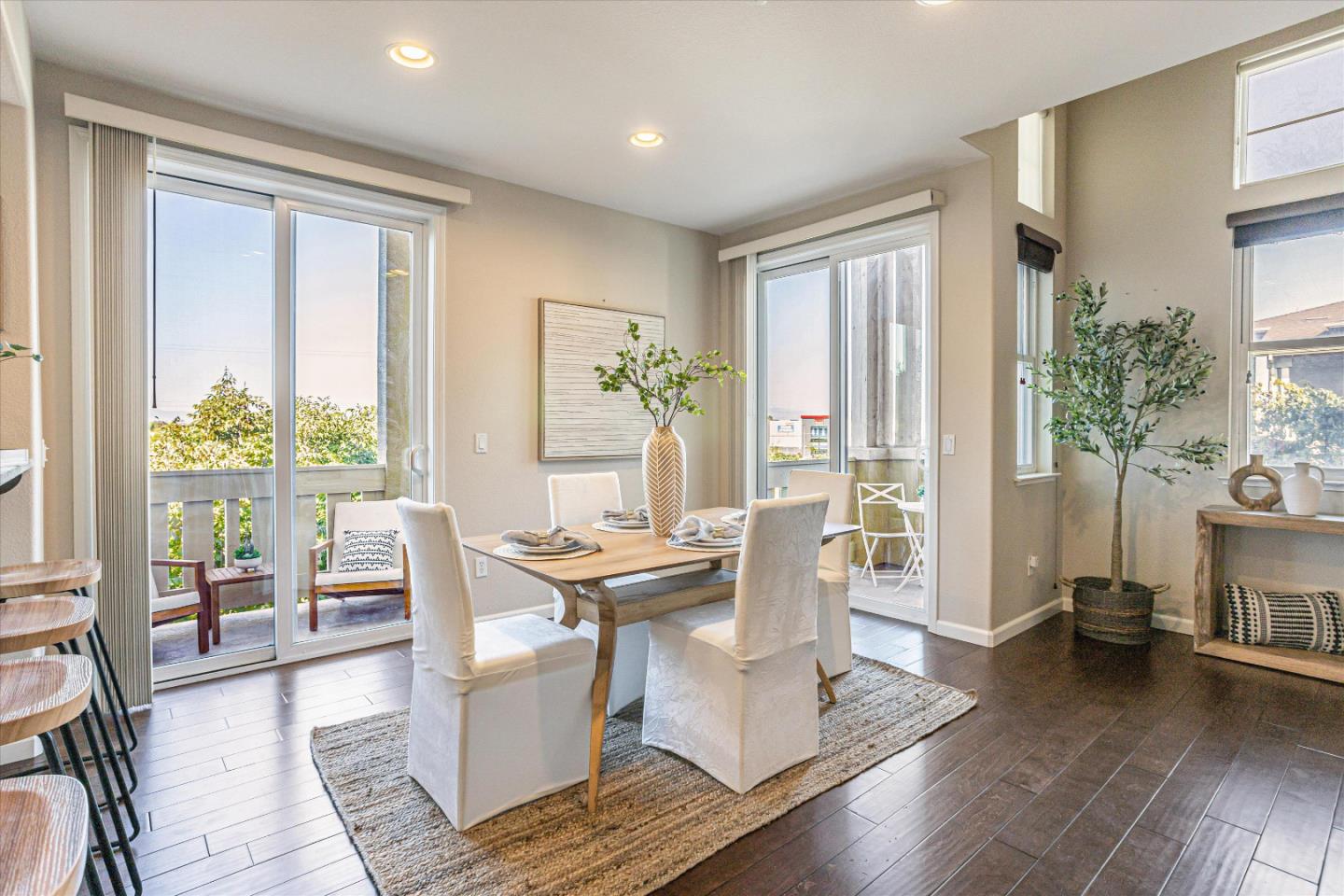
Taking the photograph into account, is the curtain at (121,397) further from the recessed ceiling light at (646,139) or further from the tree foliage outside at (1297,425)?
the tree foliage outside at (1297,425)

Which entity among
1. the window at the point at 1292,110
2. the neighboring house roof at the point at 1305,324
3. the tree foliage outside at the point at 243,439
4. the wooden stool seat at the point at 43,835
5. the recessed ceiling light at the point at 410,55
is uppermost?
the window at the point at 1292,110

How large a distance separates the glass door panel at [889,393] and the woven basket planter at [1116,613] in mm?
909

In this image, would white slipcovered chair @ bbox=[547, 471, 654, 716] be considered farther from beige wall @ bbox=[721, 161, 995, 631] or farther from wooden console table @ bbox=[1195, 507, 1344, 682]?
wooden console table @ bbox=[1195, 507, 1344, 682]

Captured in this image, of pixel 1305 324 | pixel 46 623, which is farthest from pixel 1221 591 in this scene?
pixel 46 623

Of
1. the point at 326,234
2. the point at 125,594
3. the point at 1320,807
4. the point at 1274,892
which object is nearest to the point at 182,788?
the point at 125,594

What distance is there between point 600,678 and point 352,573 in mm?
1997

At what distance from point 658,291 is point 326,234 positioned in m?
2.10

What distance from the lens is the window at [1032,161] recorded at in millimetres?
3895

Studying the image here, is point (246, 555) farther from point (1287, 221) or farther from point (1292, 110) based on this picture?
point (1292, 110)

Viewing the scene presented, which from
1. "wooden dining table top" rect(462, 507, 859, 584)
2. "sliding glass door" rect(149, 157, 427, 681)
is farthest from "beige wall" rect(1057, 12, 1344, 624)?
"sliding glass door" rect(149, 157, 427, 681)

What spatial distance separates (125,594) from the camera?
9.18 feet

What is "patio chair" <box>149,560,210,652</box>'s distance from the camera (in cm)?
305

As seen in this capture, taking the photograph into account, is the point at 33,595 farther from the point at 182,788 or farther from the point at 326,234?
the point at 326,234

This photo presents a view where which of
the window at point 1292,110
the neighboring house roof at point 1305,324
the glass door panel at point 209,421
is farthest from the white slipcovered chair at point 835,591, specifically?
the window at point 1292,110
